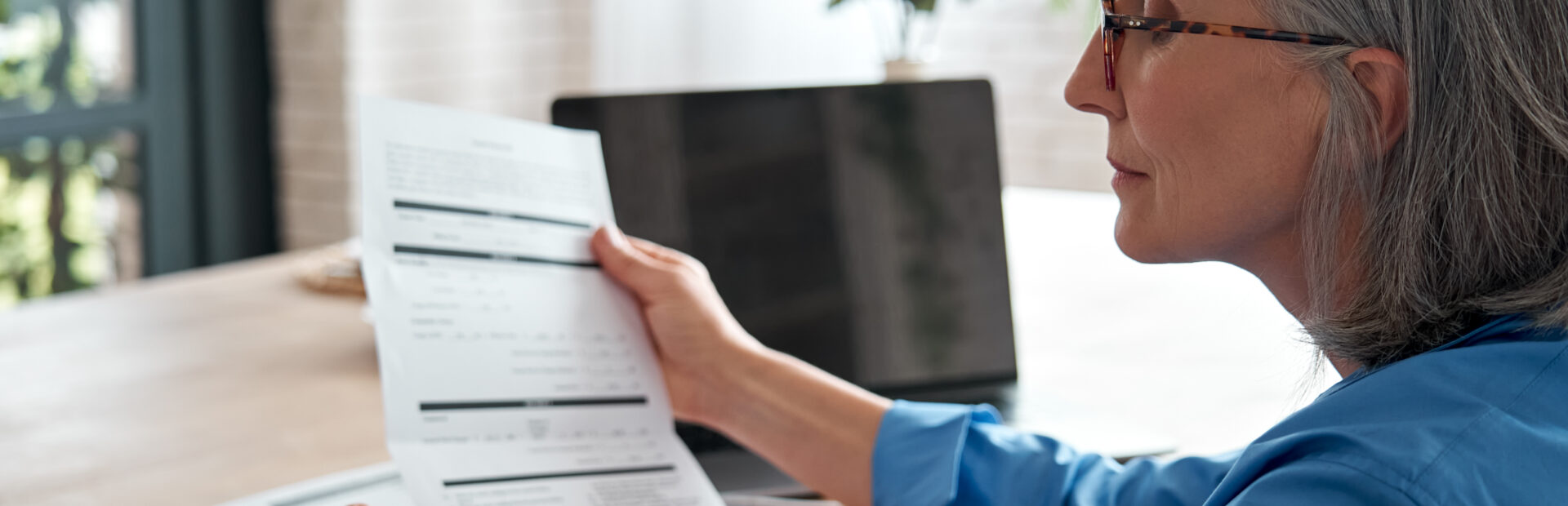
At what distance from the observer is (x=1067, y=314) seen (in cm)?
148

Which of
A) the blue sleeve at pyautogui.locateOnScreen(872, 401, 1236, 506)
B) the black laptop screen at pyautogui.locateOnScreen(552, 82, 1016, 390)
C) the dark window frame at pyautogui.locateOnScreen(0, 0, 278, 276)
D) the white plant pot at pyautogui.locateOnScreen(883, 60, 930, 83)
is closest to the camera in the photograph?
the blue sleeve at pyautogui.locateOnScreen(872, 401, 1236, 506)

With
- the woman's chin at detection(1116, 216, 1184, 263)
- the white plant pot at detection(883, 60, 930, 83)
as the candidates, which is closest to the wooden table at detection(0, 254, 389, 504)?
the woman's chin at detection(1116, 216, 1184, 263)

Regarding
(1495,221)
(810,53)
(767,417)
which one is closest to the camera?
(1495,221)

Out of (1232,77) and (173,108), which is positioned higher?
(1232,77)

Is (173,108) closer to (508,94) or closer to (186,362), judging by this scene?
(508,94)

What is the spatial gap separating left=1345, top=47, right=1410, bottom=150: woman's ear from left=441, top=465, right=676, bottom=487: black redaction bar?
47 centimetres

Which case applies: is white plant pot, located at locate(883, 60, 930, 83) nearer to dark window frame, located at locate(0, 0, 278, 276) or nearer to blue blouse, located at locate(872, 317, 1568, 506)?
blue blouse, located at locate(872, 317, 1568, 506)

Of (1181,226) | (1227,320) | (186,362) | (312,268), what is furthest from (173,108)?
(1181,226)

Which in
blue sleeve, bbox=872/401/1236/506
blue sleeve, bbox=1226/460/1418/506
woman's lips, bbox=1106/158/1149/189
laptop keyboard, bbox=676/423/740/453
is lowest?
laptop keyboard, bbox=676/423/740/453

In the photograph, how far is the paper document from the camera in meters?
0.73

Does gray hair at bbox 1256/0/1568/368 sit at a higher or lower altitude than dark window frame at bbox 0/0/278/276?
higher

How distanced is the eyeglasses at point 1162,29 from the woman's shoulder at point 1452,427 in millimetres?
155

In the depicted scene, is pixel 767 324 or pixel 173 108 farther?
pixel 173 108

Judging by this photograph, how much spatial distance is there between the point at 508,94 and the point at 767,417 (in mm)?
2423
